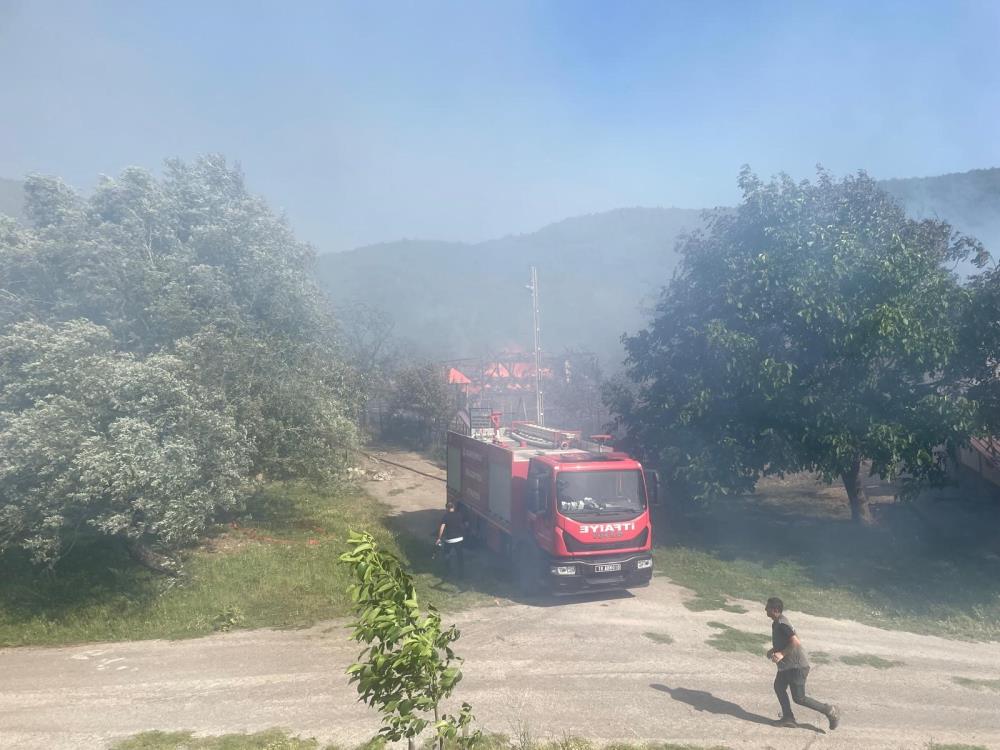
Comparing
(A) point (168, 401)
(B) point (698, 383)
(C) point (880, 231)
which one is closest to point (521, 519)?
(B) point (698, 383)

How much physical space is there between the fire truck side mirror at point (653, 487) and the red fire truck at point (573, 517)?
19 millimetres

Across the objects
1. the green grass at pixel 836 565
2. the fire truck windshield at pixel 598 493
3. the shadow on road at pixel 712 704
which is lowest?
the green grass at pixel 836 565

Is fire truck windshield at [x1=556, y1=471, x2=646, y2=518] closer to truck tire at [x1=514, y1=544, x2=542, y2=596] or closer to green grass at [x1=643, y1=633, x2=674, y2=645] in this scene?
truck tire at [x1=514, y1=544, x2=542, y2=596]

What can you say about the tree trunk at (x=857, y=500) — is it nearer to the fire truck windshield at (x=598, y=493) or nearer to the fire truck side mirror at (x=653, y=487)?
the fire truck side mirror at (x=653, y=487)

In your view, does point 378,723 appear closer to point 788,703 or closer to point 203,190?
point 788,703

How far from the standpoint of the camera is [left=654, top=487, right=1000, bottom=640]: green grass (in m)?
11.6

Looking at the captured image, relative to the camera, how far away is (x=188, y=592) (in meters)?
11.9

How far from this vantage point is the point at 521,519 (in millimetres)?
12914

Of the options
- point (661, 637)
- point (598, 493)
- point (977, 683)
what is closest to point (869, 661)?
point (977, 683)

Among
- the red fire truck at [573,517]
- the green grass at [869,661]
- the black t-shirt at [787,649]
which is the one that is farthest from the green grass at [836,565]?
the black t-shirt at [787,649]

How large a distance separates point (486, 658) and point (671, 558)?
709cm

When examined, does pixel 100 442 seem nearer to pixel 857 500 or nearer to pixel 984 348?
pixel 857 500

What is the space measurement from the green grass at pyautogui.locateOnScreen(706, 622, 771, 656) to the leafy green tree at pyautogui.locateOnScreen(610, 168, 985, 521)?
5095 mm

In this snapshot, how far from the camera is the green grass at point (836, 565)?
38.2 feet
